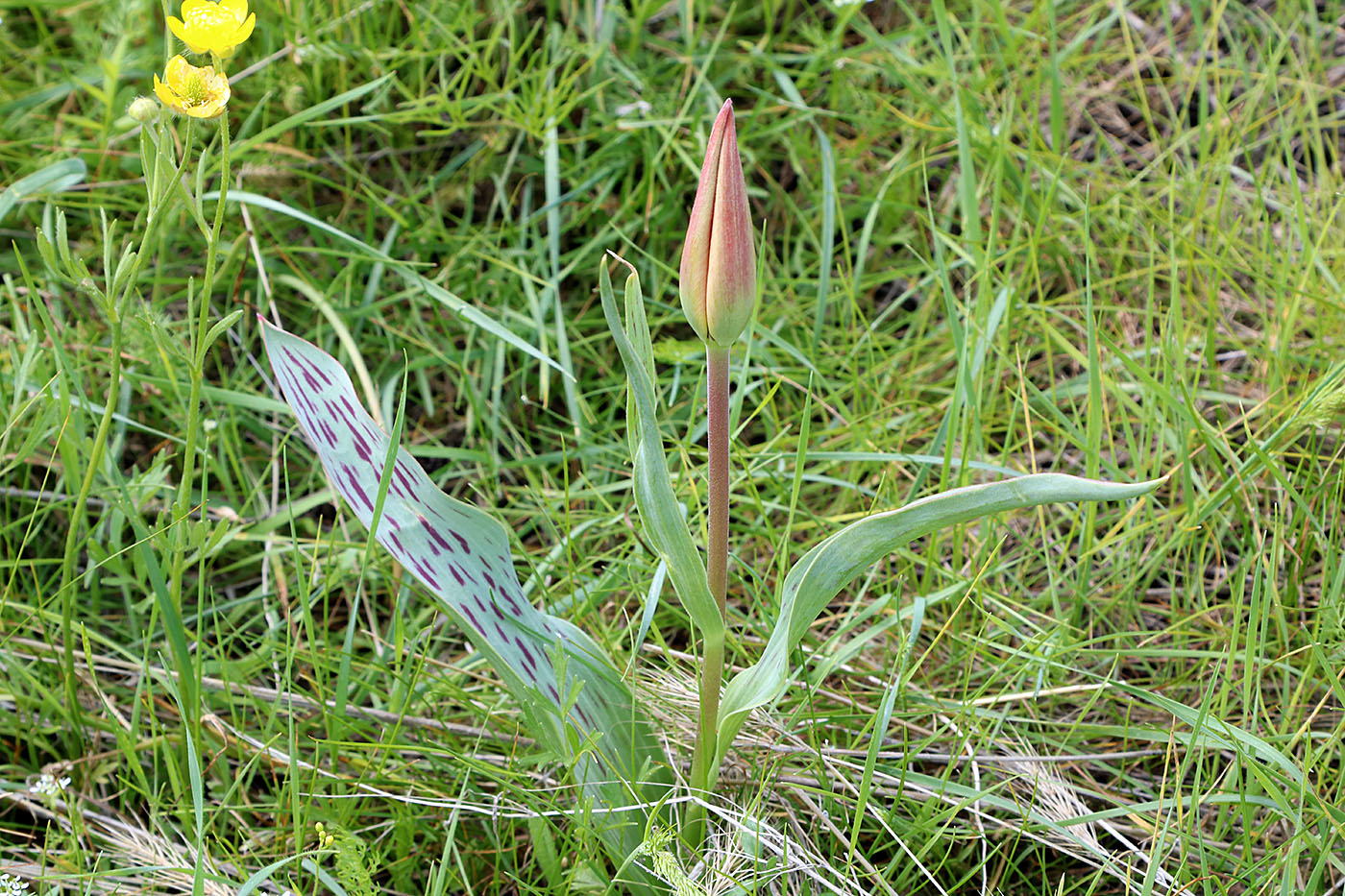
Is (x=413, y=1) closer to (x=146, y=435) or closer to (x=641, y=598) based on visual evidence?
(x=146, y=435)

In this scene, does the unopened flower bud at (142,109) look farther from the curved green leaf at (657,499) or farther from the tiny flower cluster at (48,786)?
the tiny flower cluster at (48,786)

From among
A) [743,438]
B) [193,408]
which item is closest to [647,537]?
[193,408]

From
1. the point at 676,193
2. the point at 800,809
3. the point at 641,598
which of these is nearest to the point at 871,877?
the point at 800,809

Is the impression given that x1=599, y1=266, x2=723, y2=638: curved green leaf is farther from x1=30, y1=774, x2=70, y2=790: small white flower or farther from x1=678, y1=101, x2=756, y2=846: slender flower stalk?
x1=30, y1=774, x2=70, y2=790: small white flower

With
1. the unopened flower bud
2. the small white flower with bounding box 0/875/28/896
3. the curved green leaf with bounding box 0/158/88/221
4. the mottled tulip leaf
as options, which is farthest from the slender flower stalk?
the curved green leaf with bounding box 0/158/88/221

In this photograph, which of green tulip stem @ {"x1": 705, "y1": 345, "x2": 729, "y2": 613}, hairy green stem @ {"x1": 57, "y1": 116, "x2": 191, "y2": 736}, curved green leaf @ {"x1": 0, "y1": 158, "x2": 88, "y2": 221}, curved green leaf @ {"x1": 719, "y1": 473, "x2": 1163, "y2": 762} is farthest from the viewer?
curved green leaf @ {"x1": 0, "y1": 158, "x2": 88, "y2": 221}

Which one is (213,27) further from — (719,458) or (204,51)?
(719,458)

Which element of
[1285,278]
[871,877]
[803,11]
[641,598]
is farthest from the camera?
[803,11]

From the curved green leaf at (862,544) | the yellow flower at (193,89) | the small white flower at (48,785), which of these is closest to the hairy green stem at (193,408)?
the yellow flower at (193,89)
